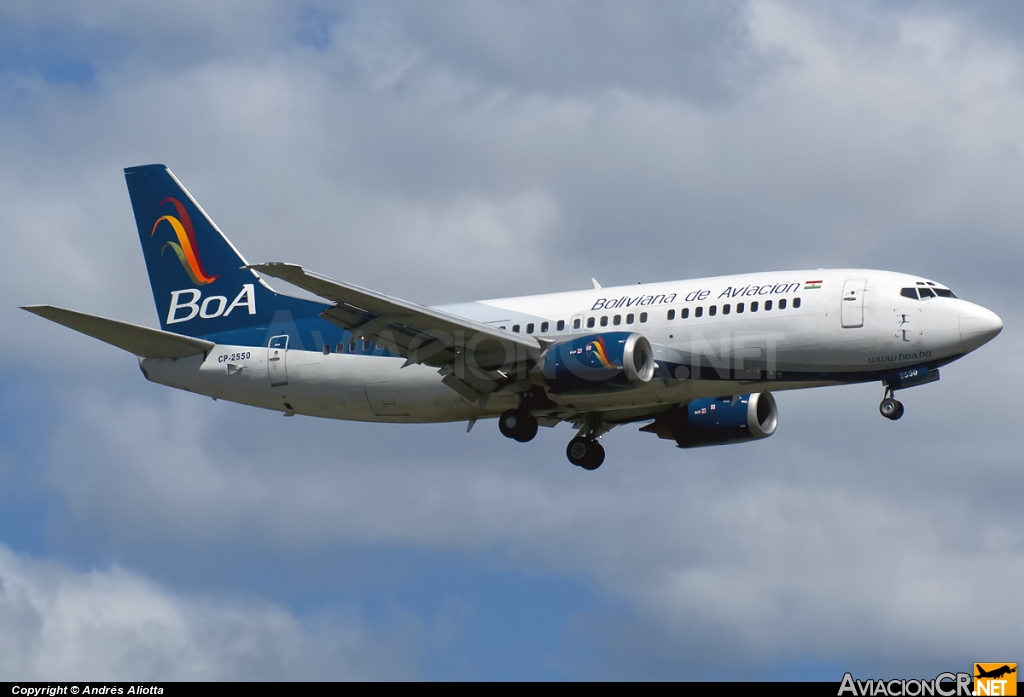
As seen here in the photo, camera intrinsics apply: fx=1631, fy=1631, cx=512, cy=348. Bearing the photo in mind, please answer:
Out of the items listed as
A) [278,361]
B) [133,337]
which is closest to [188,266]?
[133,337]

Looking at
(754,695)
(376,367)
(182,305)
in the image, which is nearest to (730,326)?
(376,367)

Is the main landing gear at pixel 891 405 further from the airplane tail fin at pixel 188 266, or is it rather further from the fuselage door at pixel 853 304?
the airplane tail fin at pixel 188 266

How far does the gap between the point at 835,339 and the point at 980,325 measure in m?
3.79

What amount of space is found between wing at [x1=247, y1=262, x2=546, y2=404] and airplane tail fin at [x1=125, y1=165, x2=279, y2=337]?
283 inches

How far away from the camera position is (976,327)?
43.2 meters

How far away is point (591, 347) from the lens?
44875 mm

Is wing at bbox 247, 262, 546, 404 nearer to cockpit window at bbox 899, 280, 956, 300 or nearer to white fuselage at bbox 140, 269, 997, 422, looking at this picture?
white fuselage at bbox 140, 269, 997, 422

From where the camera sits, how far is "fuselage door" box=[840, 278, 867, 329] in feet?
144

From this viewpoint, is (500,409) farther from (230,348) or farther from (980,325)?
(980,325)

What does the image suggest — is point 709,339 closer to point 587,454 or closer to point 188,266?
point 587,454

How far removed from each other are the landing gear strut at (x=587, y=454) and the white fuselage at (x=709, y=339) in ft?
7.83

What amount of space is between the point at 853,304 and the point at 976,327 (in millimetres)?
3261

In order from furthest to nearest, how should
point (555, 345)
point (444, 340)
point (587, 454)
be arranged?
1. point (587, 454)
2. point (444, 340)
3. point (555, 345)

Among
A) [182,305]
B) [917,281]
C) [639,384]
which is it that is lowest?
[639,384]
